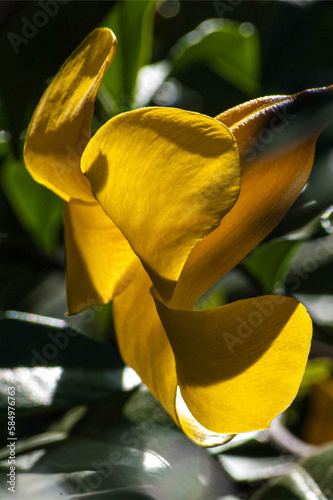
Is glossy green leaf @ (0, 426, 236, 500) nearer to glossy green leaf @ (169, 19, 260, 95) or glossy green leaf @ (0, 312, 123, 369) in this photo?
glossy green leaf @ (0, 312, 123, 369)

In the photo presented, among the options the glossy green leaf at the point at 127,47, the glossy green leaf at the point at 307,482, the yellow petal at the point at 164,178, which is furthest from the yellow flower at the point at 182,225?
the glossy green leaf at the point at 127,47

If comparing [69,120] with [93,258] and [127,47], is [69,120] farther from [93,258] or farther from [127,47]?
[127,47]

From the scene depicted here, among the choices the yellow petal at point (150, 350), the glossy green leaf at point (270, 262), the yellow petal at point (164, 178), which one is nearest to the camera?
the yellow petal at point (164, 178)

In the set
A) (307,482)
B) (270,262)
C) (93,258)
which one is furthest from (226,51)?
(307,482)

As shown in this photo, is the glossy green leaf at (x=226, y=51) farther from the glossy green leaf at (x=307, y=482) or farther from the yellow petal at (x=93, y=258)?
the glossy green leaf at (x=307, y=482)

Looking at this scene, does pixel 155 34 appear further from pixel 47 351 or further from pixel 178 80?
pixel 47 351

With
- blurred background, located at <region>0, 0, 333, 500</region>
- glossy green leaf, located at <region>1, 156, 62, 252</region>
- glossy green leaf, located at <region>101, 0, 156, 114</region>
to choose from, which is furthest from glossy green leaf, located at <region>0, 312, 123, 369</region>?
glossy green leaf, located at <region>101, 0, 156, 114</region>
